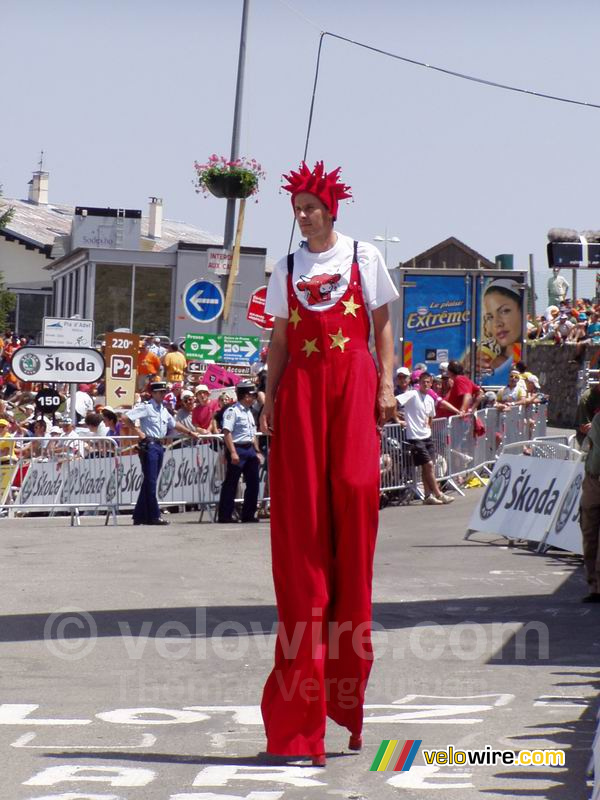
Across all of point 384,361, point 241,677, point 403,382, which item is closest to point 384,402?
point 384,361

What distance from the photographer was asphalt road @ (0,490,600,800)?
5359mm

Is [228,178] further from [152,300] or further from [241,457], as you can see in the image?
[152,300]

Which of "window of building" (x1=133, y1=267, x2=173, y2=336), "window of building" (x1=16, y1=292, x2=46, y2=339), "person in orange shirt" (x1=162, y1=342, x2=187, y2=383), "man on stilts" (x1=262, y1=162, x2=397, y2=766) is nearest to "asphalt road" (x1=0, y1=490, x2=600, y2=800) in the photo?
"man on stilts" (x1=262, y1=162, x2=397, y2=766)

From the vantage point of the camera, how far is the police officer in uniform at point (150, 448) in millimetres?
18328

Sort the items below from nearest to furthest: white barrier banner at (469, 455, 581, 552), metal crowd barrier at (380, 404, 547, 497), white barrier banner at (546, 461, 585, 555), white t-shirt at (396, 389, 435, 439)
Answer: white barrier banner at (546, 461, 585, 555), white barrier banner at (469, 455, 581, 552), white t-shirt at (396, 389, 435, 439), metal crowd barrier at (380, 404, 547, 497)

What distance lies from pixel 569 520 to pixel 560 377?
67.3 feet

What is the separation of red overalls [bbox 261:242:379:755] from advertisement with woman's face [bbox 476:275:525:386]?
66.5ft

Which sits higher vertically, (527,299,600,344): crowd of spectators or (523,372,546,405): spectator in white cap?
(527,299,600,344): crowd of spectators

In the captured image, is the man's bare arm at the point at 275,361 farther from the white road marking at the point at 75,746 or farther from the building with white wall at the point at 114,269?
the building with white wall at the point at 114,269

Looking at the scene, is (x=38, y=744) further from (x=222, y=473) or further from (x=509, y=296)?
(x=509, y=296)

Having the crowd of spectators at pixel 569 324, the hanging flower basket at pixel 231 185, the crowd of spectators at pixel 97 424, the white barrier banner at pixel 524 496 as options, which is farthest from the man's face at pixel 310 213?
the crowd of spectators at pixel 569 324

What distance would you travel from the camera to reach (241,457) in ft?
61.5

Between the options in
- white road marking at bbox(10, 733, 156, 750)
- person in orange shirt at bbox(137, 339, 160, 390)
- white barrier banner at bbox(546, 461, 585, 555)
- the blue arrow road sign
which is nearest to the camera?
white road marking at bbox(10, 733, 156, 750)

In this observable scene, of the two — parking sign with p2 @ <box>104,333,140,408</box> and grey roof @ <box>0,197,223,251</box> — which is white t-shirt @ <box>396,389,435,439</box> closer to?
parking sign with p2 @ <box>104,333,140,408</box>
